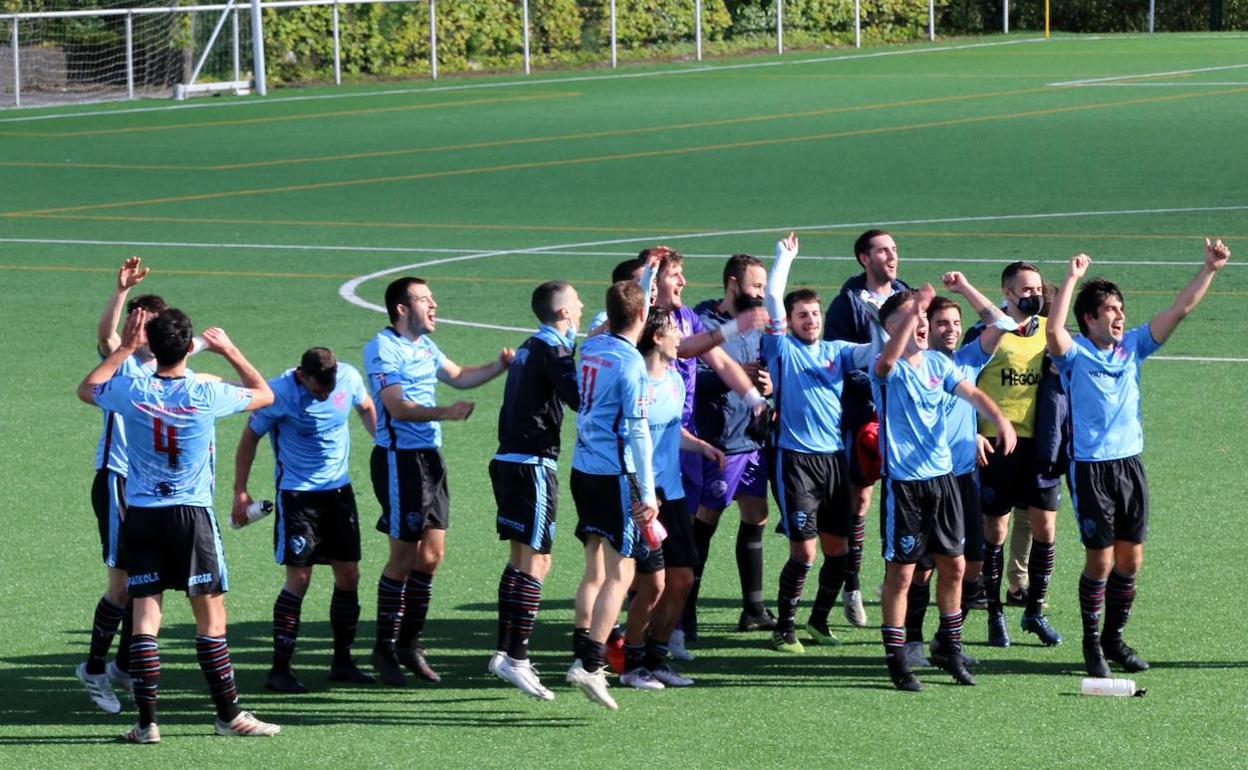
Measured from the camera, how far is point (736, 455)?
10828mm

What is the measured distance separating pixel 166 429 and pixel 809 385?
3.38 metres

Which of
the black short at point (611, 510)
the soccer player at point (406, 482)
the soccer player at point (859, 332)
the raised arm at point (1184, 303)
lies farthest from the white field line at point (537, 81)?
the raised arm at point (1184, 303)

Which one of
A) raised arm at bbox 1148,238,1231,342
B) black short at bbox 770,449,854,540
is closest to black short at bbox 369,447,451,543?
black short at bbox 770,449,854,540

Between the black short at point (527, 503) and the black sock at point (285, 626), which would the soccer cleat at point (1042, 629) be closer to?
the black short at point (527, 503)

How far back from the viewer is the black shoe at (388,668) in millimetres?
9906

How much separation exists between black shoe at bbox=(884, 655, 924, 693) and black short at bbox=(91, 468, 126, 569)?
376 centimetres

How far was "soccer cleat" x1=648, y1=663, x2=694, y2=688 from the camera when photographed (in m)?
9.80

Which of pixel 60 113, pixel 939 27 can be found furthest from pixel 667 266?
pixel 939 27

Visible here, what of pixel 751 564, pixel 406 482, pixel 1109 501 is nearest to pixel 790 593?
pixel 751 564

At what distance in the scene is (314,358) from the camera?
972 centimetres

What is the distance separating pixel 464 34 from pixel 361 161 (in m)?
19.6

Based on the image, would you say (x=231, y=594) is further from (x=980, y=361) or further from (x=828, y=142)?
(x=828, y=142)

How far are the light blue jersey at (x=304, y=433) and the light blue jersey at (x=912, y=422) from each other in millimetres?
2651

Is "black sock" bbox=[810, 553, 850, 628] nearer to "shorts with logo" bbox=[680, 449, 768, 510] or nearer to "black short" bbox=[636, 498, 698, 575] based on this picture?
"shorts with logo" bbox=[680, 449, 768, 510]
